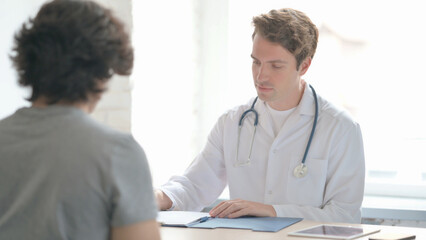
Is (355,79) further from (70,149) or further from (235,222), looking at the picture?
(70,149)

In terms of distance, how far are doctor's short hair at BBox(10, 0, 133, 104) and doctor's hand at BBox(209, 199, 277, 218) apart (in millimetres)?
938

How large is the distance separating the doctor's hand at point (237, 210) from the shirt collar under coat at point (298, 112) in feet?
1.49

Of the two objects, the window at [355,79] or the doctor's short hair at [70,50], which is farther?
the window at [355,79]

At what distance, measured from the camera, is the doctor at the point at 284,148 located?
2131 mm

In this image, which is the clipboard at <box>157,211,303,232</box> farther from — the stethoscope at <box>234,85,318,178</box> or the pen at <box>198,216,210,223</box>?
the stethoscope at <box>234,85,318,178</box>

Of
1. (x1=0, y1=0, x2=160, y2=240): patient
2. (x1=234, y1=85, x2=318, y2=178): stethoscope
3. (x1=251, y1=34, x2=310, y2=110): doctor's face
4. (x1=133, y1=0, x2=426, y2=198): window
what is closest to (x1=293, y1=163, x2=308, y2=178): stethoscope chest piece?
(x1=234, y1=85, x2=318, y2=178): stethoscope

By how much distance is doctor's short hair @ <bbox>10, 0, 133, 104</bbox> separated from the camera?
3.13 feet

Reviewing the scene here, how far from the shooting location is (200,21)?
3150mm

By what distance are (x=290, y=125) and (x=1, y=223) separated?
143 cm

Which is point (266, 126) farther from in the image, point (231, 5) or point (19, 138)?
point (19, 138)

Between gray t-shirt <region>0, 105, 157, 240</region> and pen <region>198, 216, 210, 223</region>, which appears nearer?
gray t-shirt <region>0, 105, 157, 240</region>

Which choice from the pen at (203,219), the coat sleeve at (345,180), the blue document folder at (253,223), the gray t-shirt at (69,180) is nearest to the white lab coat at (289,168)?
the coat sleeve at (345,180)

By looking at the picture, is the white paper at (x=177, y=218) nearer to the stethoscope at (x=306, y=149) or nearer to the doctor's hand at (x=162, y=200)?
the doctor's hand at (x=162, y=200)

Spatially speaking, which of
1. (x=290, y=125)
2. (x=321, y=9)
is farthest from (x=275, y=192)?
(x=321, y=9)
